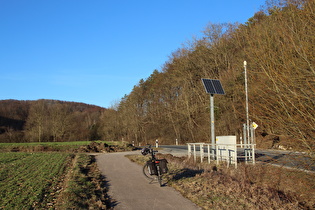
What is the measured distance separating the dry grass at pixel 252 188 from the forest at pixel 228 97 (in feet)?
2.75

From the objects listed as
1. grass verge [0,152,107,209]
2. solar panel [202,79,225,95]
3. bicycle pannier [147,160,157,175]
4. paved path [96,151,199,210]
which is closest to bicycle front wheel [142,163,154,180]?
paved path [96,151,199,210]

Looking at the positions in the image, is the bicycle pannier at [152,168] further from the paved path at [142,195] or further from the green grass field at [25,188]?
the green grass field at [25,188]

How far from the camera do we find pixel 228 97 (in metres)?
33.4

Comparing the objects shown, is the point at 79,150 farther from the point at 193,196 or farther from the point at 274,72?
the point at 274,72

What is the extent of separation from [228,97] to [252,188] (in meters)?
25.8

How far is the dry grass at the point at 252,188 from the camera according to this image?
6.16m

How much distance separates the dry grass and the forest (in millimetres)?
837

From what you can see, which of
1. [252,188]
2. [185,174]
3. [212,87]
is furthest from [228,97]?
[252,188]

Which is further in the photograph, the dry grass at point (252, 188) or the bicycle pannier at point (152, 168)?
the bicycle pannier at point (152, 168)

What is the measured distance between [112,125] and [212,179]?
64.4 meters

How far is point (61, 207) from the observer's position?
6914mm

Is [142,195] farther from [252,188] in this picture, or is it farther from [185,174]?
[185,174]

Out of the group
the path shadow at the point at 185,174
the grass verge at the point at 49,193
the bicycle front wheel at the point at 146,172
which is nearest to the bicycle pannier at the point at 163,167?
the bicycle front wheel at the point at 146,172

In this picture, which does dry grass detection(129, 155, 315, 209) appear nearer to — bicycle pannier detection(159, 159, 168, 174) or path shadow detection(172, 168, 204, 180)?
path shadow detection(172, 168, 204, 180)
